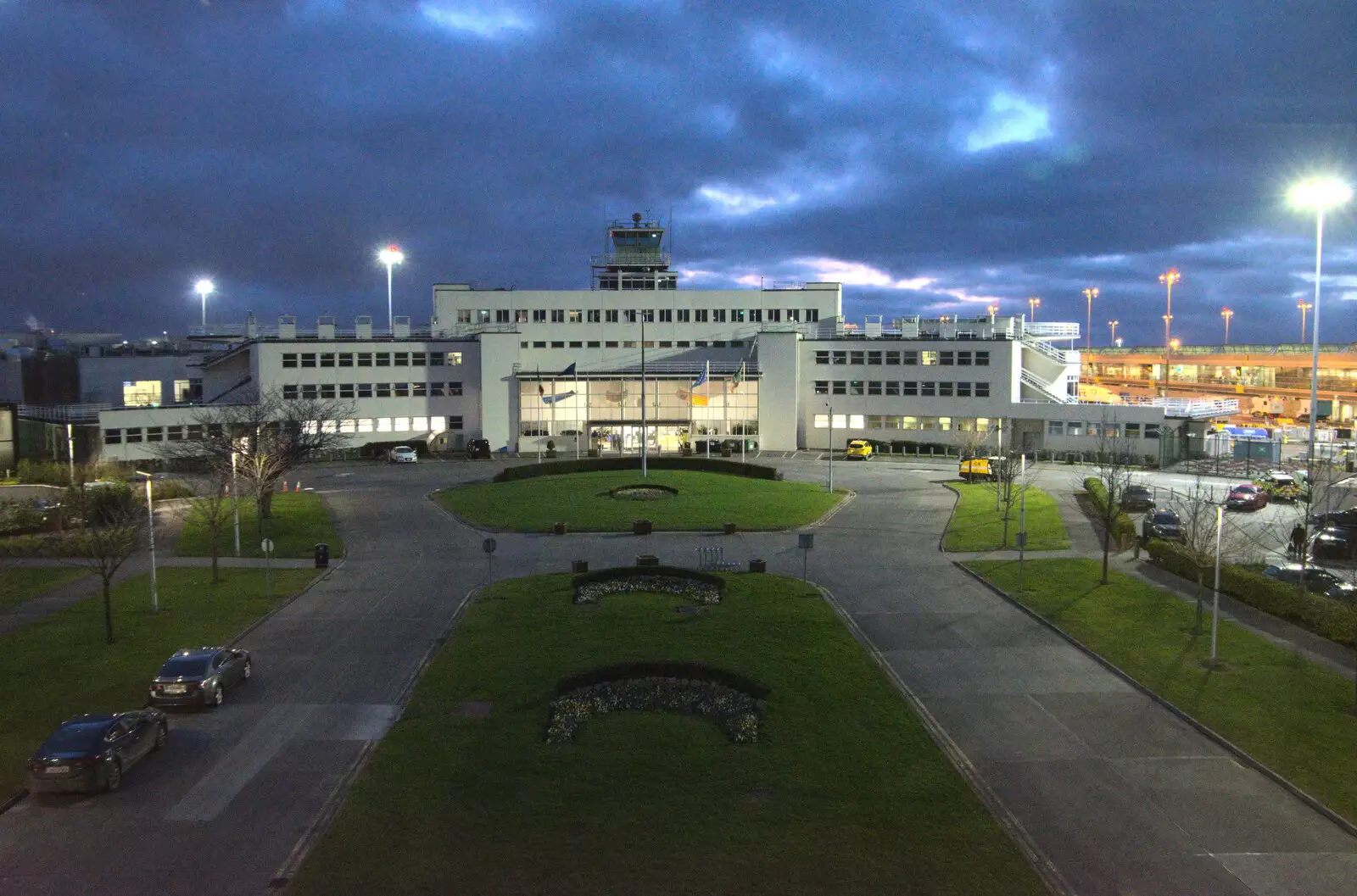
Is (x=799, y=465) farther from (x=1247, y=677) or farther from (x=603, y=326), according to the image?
(x=1247, y=677)

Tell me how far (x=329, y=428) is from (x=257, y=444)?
25478 millimetres

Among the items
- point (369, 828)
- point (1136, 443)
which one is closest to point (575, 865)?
point (369, 828)

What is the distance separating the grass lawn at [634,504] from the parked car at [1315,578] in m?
19.0

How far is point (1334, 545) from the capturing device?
34688 mm

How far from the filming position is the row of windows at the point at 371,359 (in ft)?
236

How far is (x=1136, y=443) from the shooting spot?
2515 inches

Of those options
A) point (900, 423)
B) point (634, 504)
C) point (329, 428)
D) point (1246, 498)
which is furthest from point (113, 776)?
point (900, 423)

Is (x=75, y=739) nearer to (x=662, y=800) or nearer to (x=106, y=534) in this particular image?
(x=662, y=800)

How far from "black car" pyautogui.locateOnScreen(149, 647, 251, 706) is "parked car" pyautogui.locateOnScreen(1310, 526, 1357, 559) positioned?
37382 millimetres

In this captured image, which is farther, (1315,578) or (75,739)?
(1315,578)

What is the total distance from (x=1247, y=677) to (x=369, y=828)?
2014cm

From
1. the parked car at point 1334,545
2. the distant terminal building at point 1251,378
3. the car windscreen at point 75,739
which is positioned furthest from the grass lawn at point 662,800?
the distant terminal building at point 1251,378

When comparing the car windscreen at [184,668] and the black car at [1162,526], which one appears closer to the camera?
the car windscreen at [184,668]

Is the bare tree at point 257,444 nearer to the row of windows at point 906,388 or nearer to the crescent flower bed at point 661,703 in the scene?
the crescent flower bed at point 661,703
